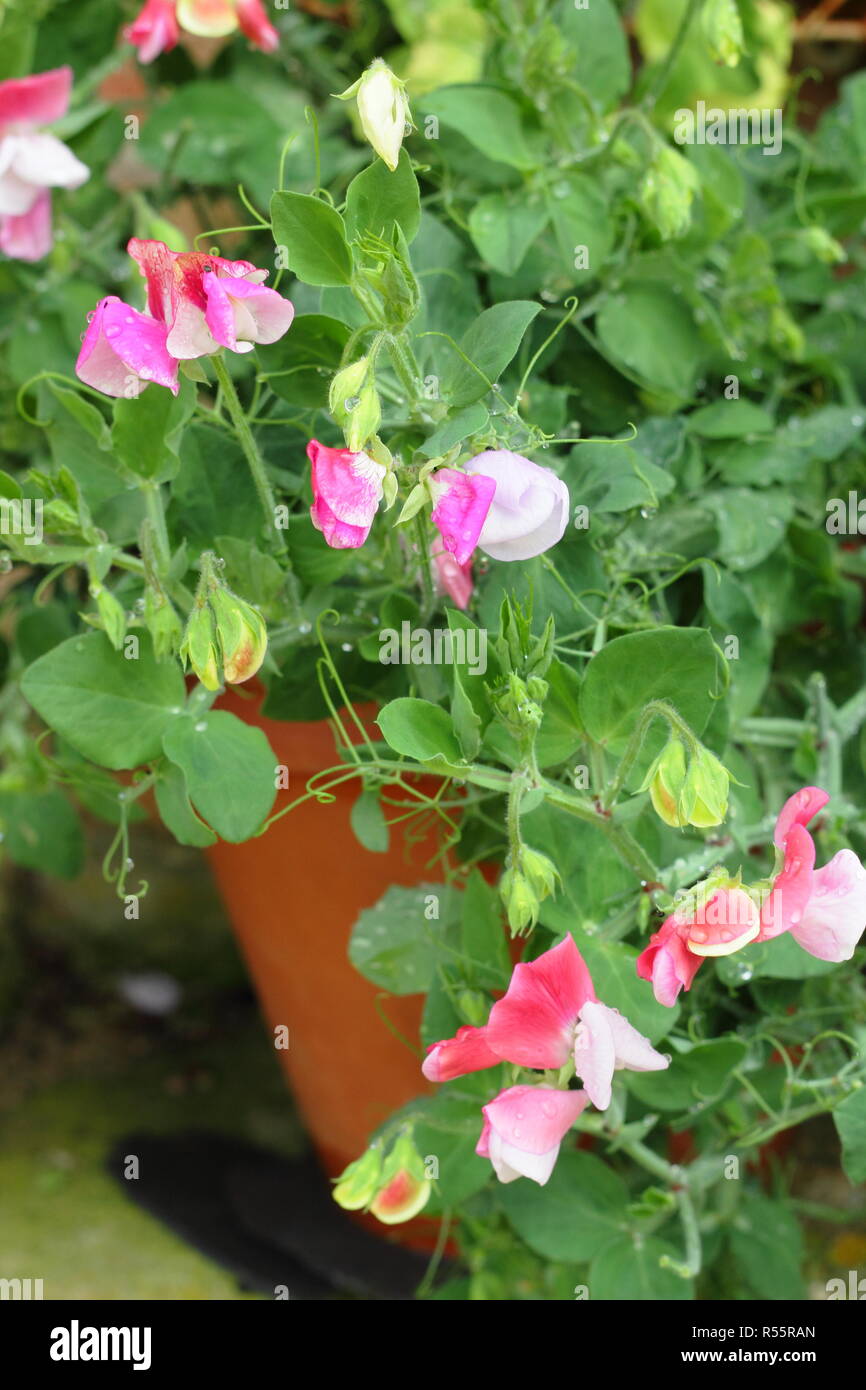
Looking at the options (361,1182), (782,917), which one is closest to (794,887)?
(782,917)

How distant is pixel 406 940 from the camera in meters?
0.64

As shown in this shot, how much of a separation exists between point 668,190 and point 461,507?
0.26 meters

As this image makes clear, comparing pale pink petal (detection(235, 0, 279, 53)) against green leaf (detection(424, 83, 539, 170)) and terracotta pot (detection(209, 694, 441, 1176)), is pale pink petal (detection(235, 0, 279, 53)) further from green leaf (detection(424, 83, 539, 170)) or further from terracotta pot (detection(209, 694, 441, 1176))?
terracotta pot (detection(209, 694, 441, 1176))

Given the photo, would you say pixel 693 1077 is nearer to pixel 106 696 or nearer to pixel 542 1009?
pixel 542 1009

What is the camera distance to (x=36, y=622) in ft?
2.33

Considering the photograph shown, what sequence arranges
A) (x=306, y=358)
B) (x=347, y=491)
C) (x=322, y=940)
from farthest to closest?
(x=322, y=940)
(x=306, y=358)
(x=347, y=491)

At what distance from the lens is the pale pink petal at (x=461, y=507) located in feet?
1.39

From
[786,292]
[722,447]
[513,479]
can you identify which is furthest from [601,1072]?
[786,292]

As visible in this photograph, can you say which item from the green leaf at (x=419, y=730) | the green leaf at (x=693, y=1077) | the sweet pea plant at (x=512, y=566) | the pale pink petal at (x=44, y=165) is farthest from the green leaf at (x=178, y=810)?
the pale pink petal at (x=44, y=165)
